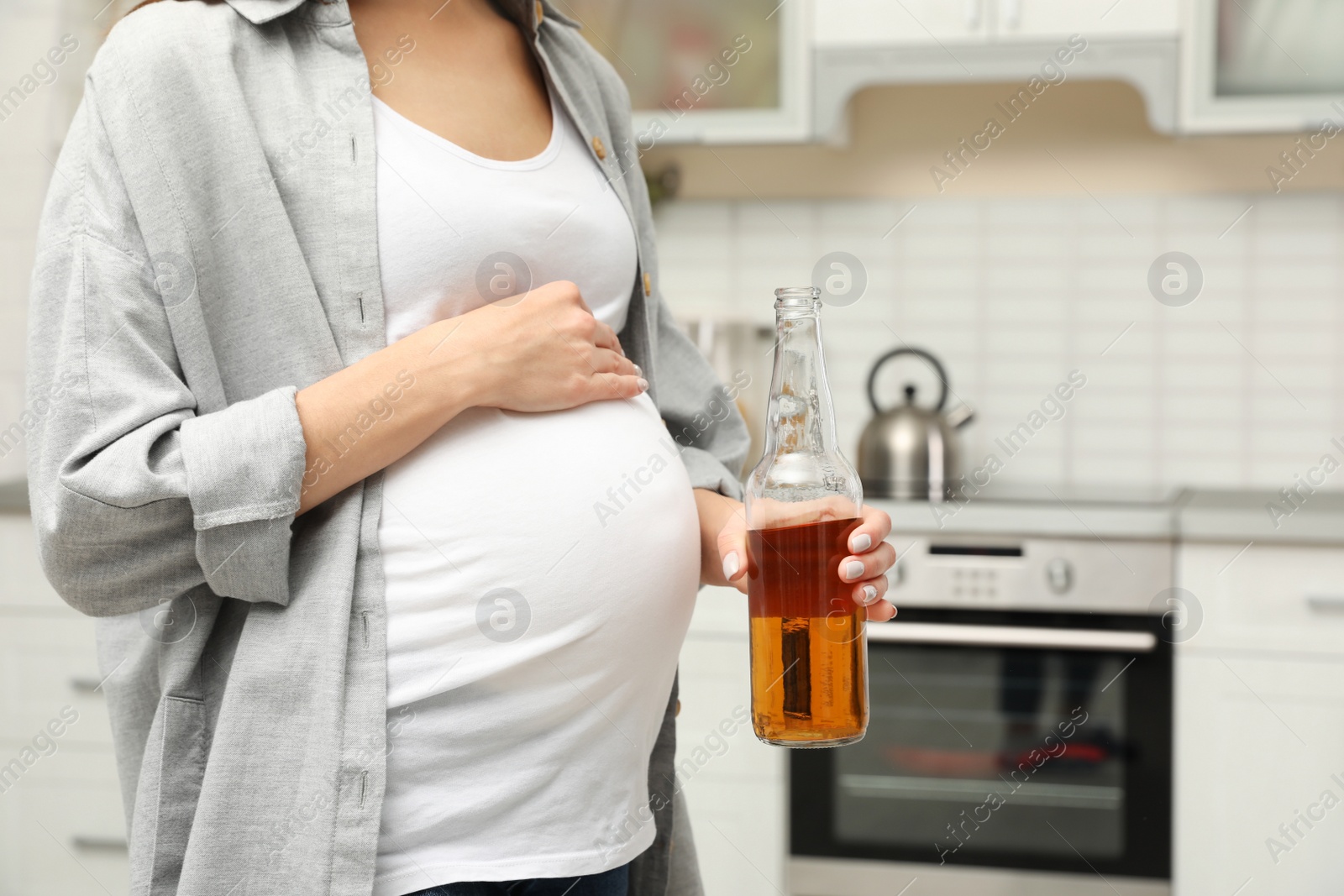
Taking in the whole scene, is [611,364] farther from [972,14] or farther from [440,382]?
[972,14]

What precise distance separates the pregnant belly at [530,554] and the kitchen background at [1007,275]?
3.57 feet

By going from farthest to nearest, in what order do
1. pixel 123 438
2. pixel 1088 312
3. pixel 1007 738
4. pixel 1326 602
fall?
1. pixel 1088 312
2. pixel 1007 738
3. pixel 1326 602
4. pixel 123 438

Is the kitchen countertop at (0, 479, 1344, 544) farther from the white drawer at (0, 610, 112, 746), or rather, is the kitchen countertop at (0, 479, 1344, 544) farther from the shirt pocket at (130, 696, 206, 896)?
the shirt pocket at (130, 696, 206, 896)

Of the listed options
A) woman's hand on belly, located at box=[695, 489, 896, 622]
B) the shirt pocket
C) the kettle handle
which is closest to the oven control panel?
the kettle handle

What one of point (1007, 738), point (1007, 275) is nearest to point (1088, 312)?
point (1007, 275)

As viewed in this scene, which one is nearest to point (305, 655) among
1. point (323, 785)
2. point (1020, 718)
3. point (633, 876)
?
point (323, 785)

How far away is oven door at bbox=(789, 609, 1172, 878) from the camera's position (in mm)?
1670

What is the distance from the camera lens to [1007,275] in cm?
212

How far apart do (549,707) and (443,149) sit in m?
0.33

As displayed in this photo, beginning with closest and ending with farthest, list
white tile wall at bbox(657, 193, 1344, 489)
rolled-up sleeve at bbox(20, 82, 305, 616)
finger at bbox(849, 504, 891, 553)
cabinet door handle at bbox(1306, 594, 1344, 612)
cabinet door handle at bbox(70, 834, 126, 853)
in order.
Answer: rolled-up sleeve at bbox(20, 82, 305, 616) < finger at bbox(849, 504, 891, 553) < cabinet door handle at bbox(1306, 594, 1344, 612) < cabinet door handle at bbox(70, 834, 126, 853) < white tile wall at bbox(657, 193, 1344, 489)

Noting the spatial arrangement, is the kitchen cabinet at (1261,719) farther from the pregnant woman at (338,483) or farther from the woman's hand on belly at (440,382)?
the woman's hand on belly at (440,382)

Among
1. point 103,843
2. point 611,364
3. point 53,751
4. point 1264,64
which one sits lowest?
point 103,843

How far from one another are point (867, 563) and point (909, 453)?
4.14ft

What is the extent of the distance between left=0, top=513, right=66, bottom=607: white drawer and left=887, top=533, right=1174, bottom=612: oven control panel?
1316 millimetres
